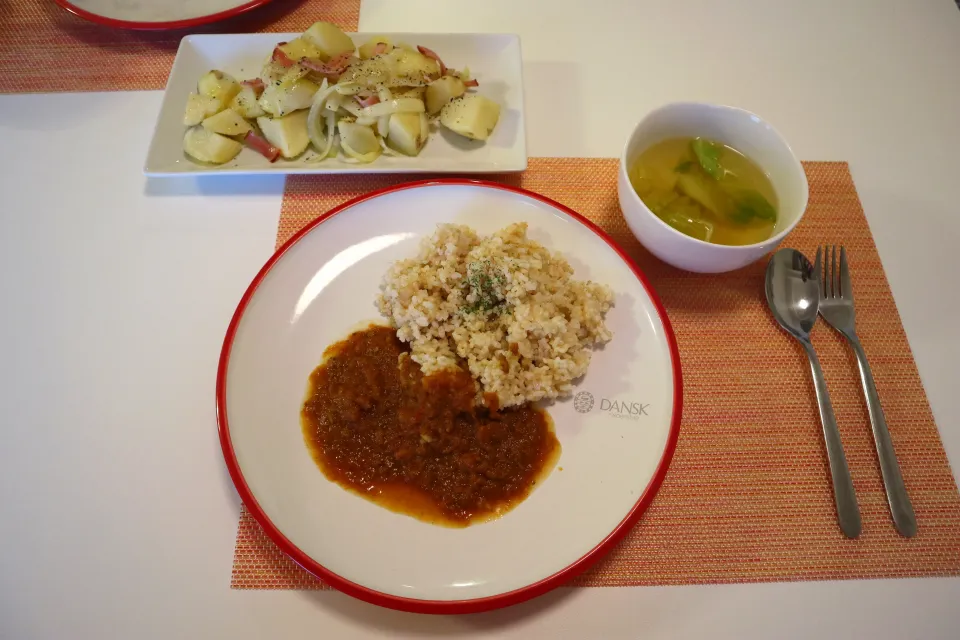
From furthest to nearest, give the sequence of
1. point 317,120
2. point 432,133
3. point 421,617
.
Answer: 1. point 432,133
2. point 317,120
3. point 421,617

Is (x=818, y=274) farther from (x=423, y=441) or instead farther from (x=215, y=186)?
(x=215, y=186)

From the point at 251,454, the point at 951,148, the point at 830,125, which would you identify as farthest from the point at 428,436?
the point at 951,148

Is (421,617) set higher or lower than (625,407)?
lower

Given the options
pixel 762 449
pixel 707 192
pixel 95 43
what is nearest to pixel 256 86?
pixel 95 43

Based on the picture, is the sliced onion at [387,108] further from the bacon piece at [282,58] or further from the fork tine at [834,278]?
the fork tine at [834,278]

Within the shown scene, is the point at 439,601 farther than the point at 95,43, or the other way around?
the point at 95,43

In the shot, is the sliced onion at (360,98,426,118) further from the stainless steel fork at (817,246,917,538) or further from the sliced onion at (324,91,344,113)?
the stainless steel fork at (817,246,917,538)

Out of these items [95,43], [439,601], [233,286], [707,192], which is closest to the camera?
[439,601]
